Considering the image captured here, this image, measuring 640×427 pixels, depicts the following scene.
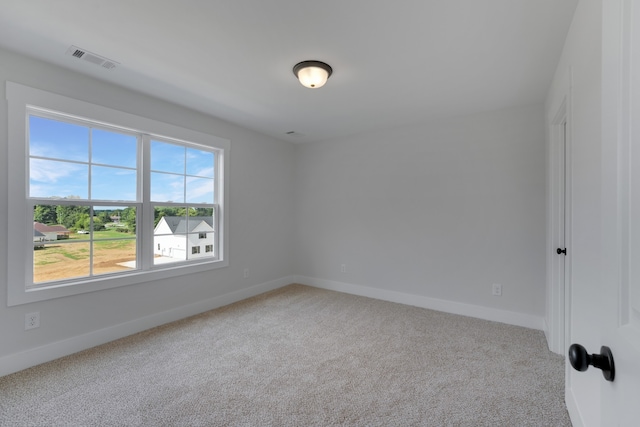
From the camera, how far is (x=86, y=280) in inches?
105

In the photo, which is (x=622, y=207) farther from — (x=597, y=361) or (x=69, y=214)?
(x=69, y=214)

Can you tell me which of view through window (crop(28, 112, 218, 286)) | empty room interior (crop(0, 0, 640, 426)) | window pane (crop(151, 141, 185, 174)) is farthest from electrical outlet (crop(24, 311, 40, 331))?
window pane (crop(151, 141, 185, 174))

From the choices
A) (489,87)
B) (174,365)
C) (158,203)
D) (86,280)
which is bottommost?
(174,365)

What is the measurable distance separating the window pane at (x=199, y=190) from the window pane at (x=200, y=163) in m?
0.08

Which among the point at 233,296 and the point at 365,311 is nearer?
the point at 365,311

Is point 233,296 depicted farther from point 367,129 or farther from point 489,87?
point 489,87

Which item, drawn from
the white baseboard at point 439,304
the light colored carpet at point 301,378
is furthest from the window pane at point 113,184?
the white baseboard at point 439,304

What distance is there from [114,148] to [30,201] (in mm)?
835

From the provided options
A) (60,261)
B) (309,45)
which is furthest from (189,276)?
(309,45)

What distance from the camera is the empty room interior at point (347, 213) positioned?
175 centimetres

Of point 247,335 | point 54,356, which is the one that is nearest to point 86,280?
point 54,356

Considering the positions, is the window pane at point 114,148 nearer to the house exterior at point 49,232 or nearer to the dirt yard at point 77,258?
the house exterior at point 49,232

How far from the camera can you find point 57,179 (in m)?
2.53

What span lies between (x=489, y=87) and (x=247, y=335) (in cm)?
343
